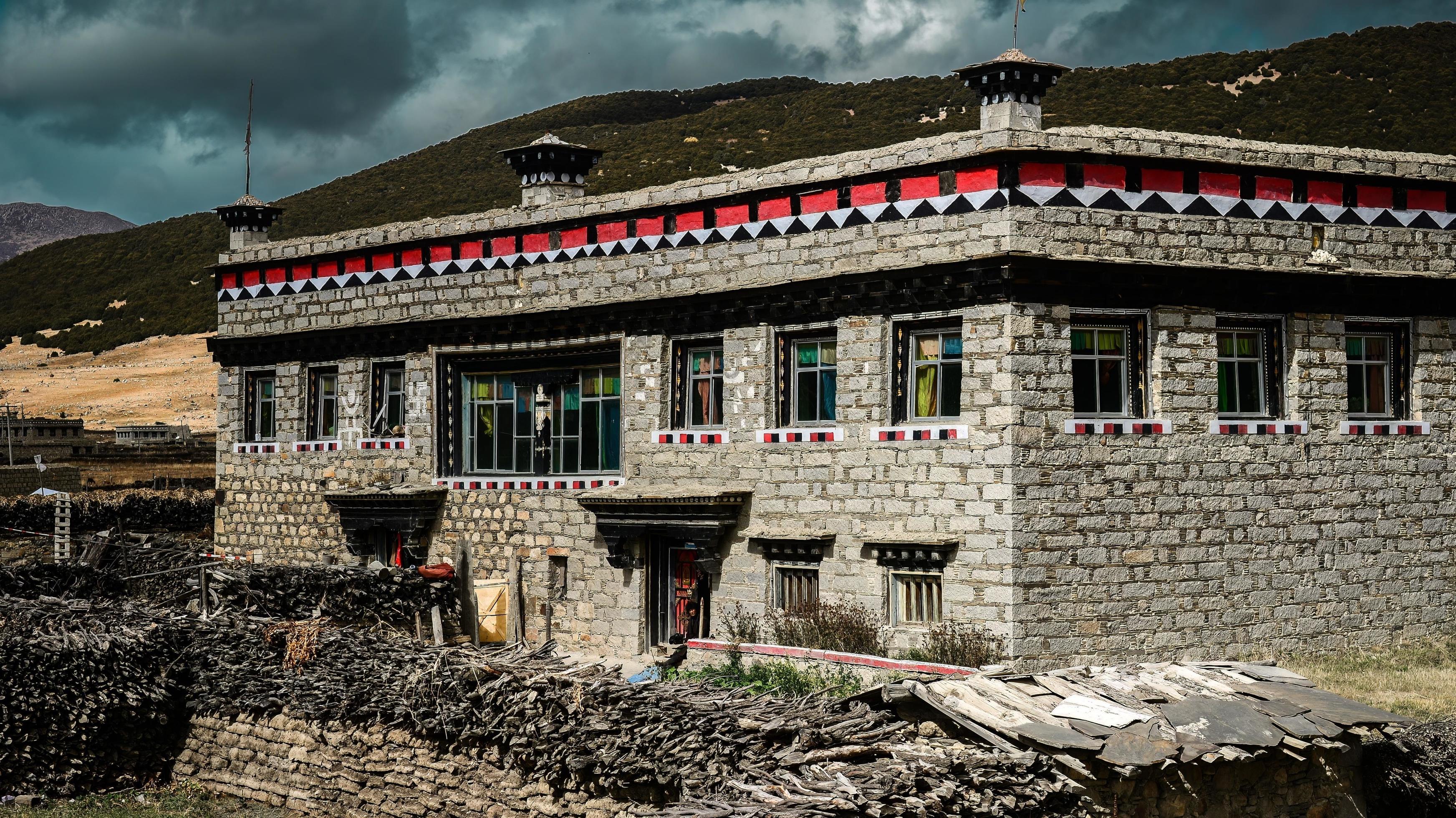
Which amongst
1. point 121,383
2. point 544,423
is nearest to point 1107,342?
point 544,423

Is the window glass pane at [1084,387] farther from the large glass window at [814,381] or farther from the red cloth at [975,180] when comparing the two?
the large glass window at [814,381]

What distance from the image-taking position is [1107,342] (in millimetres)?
16641

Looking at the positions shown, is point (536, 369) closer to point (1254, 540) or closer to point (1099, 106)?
point (1254, 540)

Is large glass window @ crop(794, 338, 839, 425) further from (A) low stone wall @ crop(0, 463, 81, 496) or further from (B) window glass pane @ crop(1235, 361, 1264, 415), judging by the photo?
(A) low stone wall @ crop(0, 463, 81, 496)

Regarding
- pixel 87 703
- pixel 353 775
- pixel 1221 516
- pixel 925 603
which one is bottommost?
pixel 353 775

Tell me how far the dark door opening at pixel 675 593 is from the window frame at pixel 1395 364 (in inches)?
337

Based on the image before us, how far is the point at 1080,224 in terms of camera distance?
1627cm

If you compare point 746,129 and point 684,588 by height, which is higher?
point 746,129

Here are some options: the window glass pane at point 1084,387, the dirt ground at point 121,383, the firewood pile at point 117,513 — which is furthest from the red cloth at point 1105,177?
the dirt ground at point 121,383

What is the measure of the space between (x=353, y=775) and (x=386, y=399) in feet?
32.0

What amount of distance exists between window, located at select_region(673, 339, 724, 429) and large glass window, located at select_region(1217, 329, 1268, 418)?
624cm

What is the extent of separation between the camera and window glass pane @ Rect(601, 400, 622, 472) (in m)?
20.6

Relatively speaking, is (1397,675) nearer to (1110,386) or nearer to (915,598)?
(1110,386)

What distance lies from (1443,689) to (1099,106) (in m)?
39.0
